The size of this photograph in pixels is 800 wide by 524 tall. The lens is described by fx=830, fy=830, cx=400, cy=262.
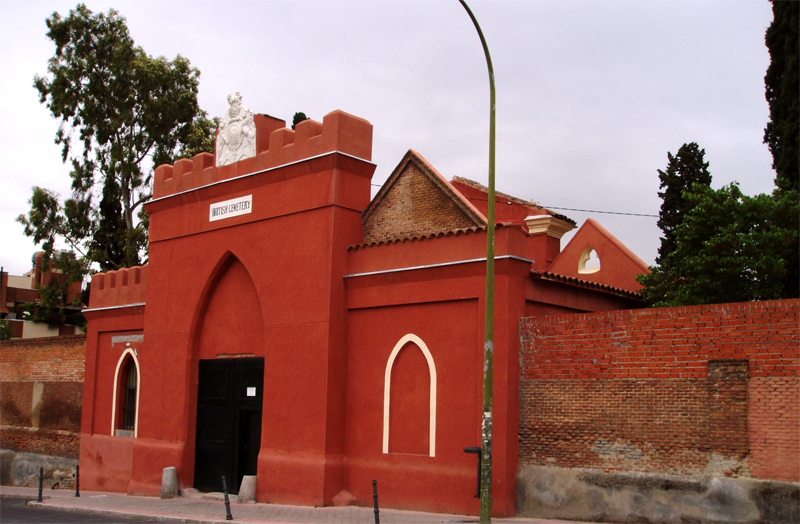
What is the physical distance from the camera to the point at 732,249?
15.9 metres

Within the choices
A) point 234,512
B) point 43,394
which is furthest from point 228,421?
point 43,394

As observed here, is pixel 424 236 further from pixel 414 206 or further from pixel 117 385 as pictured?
pixel 117 385

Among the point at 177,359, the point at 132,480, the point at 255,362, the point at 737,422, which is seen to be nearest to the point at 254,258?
the point at 255,362

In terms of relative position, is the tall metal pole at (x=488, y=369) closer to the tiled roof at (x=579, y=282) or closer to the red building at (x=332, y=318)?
the red building at (x=332, y=318)

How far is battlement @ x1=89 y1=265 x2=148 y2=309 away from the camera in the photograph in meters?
21.5

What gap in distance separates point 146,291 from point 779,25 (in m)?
16.6

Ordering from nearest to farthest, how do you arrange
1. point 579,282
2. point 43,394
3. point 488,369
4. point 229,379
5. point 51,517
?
point 488,369 < point 579,282 < point 51,517 < point 229,379 < point 43,394

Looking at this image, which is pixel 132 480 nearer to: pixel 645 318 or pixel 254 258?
pixel 254 258

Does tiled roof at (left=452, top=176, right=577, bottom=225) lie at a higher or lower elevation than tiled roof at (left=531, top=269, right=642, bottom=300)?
higher

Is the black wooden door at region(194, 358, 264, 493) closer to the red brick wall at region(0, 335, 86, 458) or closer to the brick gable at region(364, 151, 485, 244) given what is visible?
the brick gable at region(364, 151, 485, 244)

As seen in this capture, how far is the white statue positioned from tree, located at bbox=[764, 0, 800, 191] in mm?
11427

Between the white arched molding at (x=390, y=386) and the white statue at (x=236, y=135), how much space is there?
582cm

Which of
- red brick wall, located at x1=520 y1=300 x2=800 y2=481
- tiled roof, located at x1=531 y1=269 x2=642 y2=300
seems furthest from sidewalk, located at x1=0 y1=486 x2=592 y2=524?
tiled roof, located at x1=531 y1=269 x2=642 y2=300

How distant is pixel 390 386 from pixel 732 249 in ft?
23.1
